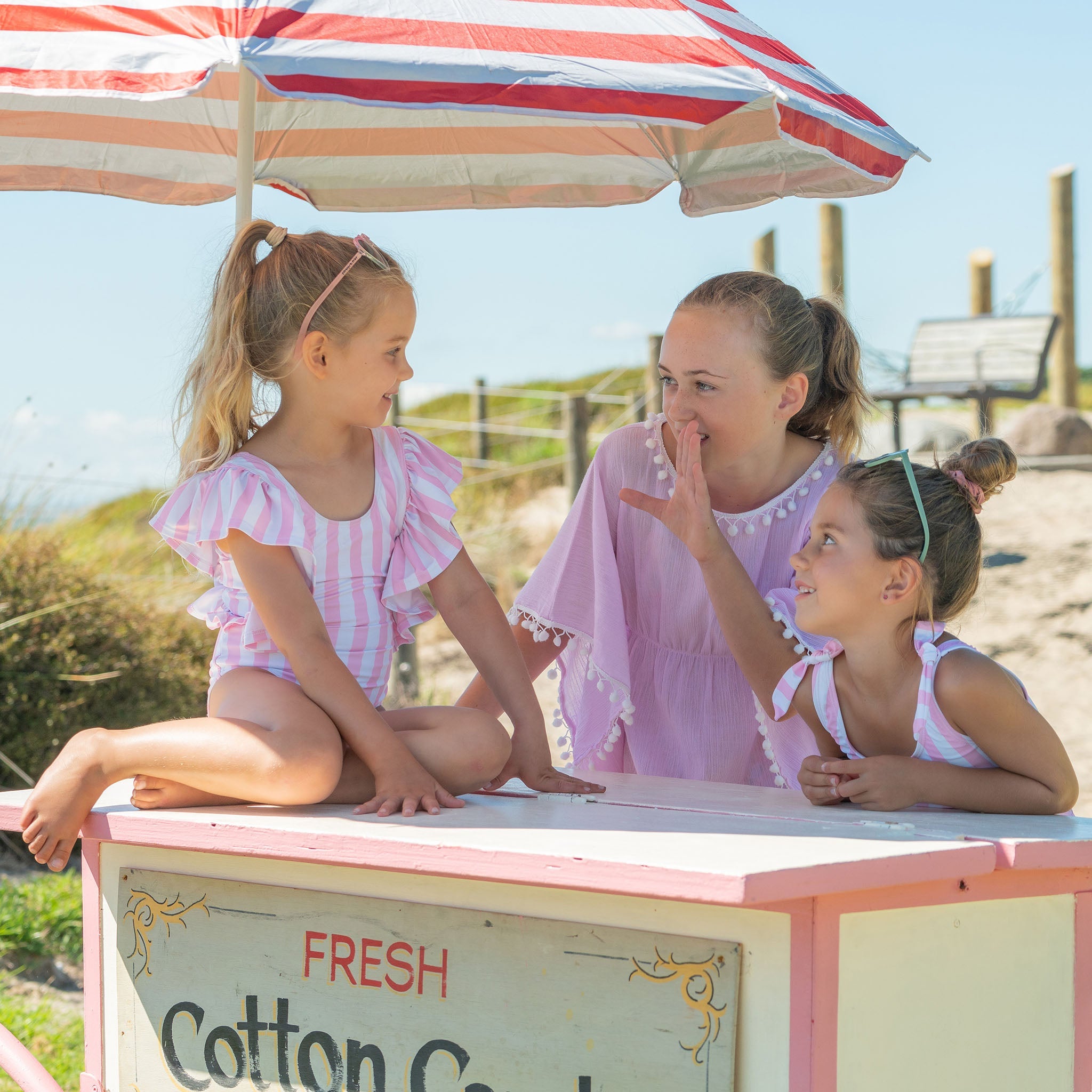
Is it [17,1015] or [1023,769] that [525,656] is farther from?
[17,1015]

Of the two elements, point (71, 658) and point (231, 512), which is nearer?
point (231, 512)

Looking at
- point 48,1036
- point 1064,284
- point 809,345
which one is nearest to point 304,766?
point 809,345

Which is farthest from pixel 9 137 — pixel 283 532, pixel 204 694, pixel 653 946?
pixel 204 694

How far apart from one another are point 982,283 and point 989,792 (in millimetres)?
12334

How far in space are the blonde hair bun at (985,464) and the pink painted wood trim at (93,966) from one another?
1.49 metres

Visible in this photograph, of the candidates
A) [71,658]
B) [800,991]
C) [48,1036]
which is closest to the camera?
[800,991]

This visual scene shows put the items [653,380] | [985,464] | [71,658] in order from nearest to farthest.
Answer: [985,464] → [71,658] → [653,380]

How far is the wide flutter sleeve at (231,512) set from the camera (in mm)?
1911

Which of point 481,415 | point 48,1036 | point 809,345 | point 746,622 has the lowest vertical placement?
point 48,1036

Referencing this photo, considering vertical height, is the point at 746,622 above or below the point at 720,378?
below

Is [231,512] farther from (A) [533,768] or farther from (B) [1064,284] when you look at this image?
(B) [1064,284]

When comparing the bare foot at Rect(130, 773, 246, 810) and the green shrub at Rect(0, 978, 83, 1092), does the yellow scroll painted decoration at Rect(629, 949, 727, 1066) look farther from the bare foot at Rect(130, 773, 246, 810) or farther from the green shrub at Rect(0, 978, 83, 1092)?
the green shrub at Rect(0, 978, 83, 1092)

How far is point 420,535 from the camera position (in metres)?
2.17

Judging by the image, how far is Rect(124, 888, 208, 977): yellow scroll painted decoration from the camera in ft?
5.65
